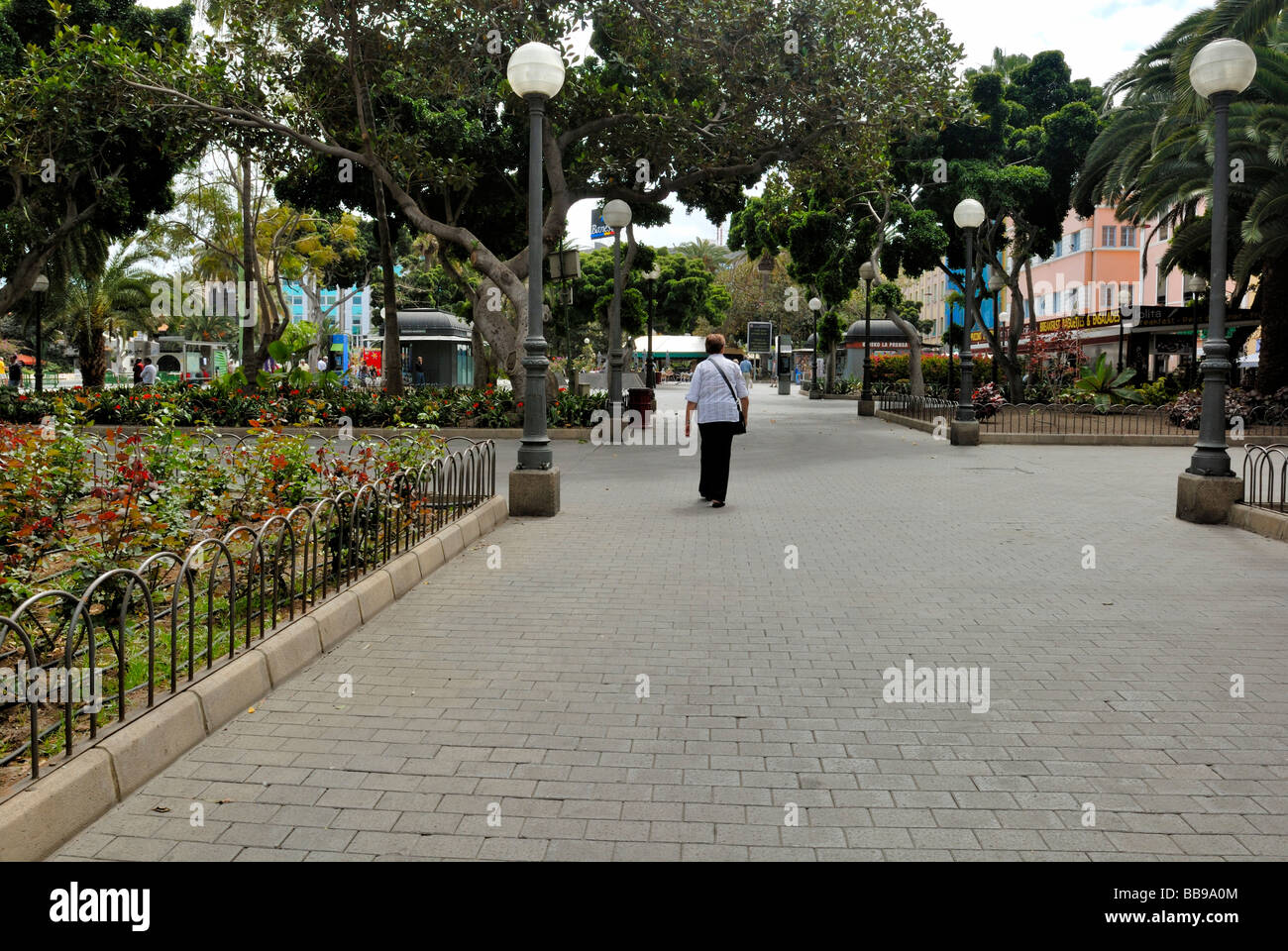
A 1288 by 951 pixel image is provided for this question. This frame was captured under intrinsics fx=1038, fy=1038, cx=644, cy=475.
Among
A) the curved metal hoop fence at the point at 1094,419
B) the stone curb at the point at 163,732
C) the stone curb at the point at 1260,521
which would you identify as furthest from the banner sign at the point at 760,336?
the stone curb at the point at 163,732

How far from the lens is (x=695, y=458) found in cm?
1606

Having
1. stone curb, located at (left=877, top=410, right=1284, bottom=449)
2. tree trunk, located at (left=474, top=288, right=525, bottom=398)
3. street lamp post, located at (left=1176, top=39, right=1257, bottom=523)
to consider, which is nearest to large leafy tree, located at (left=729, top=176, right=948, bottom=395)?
tree trunk, located at (left=474, top=288, right=525, bottom=398)

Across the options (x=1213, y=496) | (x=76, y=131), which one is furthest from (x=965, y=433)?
(x=76, y=131)

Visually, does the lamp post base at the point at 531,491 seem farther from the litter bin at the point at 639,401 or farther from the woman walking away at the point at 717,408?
the litter bin at the point at 639,401

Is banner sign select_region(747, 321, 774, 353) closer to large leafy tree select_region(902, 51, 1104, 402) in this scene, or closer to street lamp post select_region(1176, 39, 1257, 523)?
large leafy tree select_region(902, 51, 1104, 402)

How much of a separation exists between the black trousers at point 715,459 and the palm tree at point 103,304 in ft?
87.3

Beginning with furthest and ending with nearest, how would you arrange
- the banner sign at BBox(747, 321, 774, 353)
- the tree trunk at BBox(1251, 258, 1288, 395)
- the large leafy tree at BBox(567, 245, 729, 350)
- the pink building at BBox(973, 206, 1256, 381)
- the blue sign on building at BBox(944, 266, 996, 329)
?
the large leafy tree at BBox(567, 245, 729, 350) < the banner sign at BBox(747, 321, 774, 353) < the pink building at BBox(973, 206, 1256, 381) < the blue sign on building at BBox(944, 266, 996, 329) < the tree trunk at BBox(1251, 258, 1288, 395)

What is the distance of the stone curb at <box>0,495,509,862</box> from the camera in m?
3.08

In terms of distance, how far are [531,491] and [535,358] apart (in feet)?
4.26

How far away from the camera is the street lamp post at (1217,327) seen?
31.2 ft

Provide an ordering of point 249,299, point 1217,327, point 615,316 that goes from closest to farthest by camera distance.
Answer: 1. point 1217,327
2. point 615,316
3. point 249,299

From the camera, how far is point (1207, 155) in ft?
60.8

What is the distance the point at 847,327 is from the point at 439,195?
87.4ft

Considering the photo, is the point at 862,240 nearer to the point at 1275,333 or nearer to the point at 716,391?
the point at 1275,333
